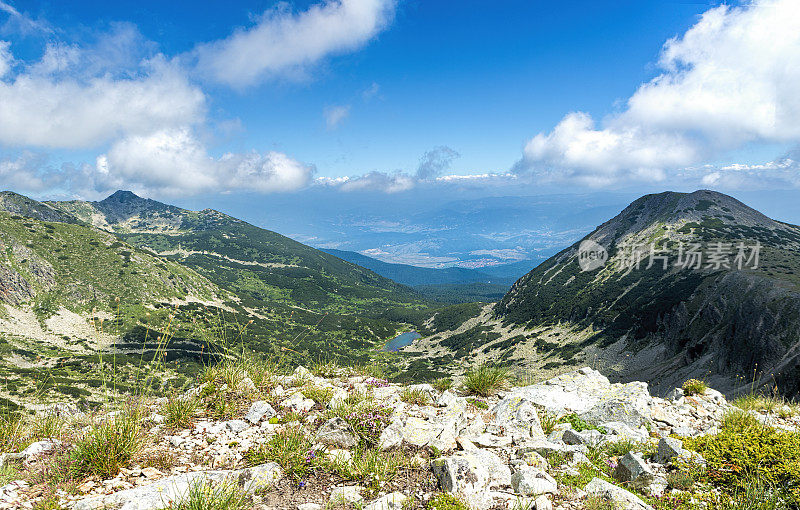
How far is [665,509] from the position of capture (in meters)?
5.38

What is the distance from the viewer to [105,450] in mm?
5078

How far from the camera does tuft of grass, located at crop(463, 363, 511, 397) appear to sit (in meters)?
10.6

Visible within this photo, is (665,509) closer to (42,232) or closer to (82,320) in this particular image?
(82,320)

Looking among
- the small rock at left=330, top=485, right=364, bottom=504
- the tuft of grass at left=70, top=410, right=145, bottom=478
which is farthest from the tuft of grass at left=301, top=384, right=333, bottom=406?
the tuft of grass at left=70, top=410, right=145, bottom=478

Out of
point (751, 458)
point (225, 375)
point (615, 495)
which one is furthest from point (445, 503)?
point (225, 375)

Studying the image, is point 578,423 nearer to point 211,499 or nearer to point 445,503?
point 445,503

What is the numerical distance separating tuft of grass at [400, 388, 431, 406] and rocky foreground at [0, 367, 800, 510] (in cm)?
3

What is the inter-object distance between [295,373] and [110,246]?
227m

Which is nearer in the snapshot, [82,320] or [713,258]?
[713,258]

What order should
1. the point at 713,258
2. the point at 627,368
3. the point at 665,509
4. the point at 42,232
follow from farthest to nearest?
1. the point at 42,232
2. the point at 713,258
3. the point at 627,368
4. the point at 665,509

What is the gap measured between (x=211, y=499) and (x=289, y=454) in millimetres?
1608

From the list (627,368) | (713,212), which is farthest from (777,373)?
(713,212)

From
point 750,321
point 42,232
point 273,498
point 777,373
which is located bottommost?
point 777,373

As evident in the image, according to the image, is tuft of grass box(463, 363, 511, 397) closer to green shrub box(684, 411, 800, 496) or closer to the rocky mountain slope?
green shrub box(684, 411, 800, 496)
